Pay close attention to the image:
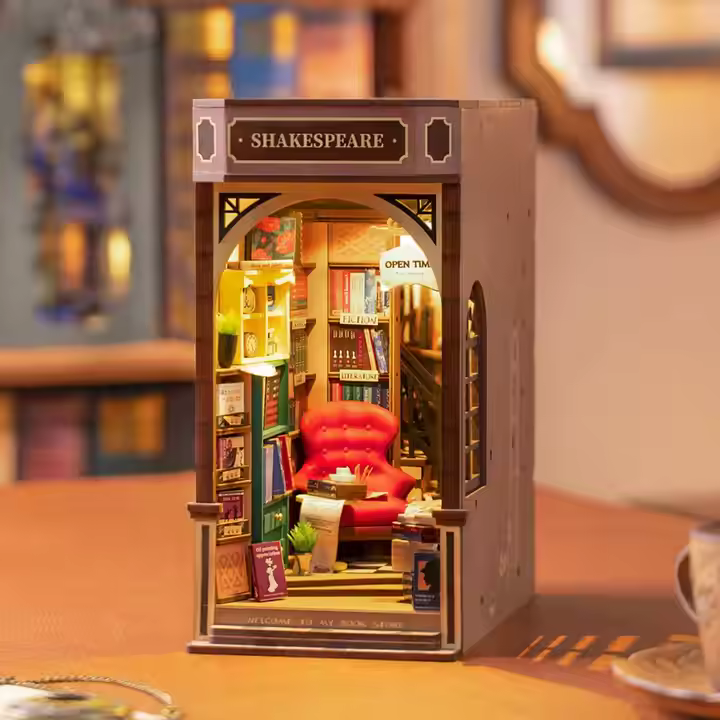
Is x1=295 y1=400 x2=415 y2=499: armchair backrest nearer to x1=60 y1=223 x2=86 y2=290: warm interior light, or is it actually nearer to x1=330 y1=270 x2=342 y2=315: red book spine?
x1=330 y1=270 x2=342 y2=315: red book spine

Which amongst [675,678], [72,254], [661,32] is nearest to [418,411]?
[675,678]

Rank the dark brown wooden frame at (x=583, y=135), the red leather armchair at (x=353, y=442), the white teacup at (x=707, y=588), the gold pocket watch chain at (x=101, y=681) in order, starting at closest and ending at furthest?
the white teacup at (x=707, y=588)
the gold pocket watch chain at (x=101, y=681)
the red leather armchair at (x=353, y=442)
the dark brown wooden frame at (x=583, y=135)

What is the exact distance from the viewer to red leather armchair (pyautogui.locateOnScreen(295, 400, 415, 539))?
6453 millimetres

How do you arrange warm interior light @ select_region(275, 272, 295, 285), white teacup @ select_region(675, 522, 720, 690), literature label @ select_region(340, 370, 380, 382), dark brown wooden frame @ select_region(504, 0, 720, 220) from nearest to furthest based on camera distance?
1. white teacup @ select_region(675, 522, 720, 690)
2. warm interior light @ select_region(275, 272, 295, 285)
3. literature label @ select_region(340, 370, 380, 382)
4. dark brown wooden frame @ select_region(504, 0, 720, 220)

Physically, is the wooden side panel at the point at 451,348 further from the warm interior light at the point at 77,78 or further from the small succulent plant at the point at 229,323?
the warm interior light at the point at 77,78

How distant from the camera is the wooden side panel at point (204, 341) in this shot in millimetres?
5621

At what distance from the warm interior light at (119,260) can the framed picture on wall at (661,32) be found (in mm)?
3228

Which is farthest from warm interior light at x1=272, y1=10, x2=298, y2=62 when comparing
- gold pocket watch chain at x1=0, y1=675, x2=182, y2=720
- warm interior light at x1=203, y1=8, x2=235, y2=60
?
gold pocket watch chain at x1=0, y1=675, x2=182, y2=720

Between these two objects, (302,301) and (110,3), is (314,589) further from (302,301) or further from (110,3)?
(110,3)

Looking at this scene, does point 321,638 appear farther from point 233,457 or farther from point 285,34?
point 285,34

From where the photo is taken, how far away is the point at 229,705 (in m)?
5.04

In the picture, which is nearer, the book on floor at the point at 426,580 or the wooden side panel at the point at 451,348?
the wooden side panel at the point at 451,348

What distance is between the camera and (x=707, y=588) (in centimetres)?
381

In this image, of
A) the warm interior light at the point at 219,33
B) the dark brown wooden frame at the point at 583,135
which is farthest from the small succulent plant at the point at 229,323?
the warm interior light at the point at 219,33
